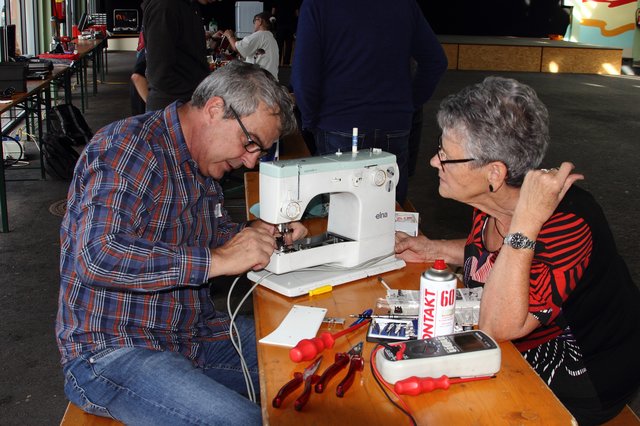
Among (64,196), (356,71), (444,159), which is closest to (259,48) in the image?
(64,196)

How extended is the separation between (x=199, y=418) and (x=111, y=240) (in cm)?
40

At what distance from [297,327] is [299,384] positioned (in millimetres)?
261

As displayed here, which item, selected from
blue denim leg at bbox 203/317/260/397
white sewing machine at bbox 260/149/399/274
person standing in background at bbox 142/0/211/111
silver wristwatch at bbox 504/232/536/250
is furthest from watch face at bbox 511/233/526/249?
person standing in background at bbox 142/0/211/111

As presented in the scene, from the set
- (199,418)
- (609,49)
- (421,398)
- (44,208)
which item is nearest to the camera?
(421,398)

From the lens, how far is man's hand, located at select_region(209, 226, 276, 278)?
1609 millimetres

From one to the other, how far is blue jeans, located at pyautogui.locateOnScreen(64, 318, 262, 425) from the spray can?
0.38 m

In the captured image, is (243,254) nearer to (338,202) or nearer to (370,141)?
(338,202)

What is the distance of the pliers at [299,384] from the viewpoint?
49.2 inches

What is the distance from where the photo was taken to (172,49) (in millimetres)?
3930

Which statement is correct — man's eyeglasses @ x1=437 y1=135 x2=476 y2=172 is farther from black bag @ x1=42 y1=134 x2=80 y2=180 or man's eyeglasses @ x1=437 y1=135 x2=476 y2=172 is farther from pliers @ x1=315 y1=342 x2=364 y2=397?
black bag @ x1=42 y1=134 x2=80 y2=180

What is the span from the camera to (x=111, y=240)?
1.49m

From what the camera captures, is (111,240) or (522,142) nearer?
(111,240)

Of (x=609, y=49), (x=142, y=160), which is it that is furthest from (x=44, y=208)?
(x=609, y=49)

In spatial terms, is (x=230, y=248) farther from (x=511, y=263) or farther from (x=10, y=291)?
(x=10, y=291)
